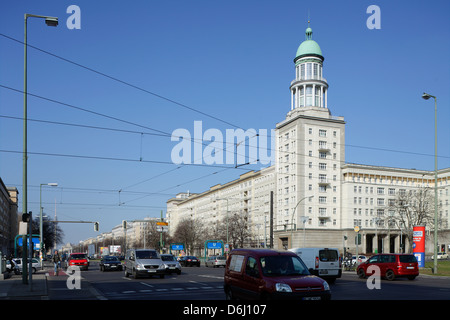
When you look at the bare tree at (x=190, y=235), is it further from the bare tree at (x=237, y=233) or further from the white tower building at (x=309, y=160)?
the white tower building at (x=309, y=160)

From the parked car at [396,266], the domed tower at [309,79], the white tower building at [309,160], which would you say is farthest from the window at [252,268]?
the domed tower at [309,79]

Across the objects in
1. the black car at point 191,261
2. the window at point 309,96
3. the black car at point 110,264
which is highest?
the window at point 309,96

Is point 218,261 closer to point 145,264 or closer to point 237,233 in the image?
point 145,264

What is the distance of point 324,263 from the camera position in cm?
2544

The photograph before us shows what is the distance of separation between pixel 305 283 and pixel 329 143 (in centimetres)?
→ 8022

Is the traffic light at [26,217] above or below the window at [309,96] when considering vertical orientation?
below

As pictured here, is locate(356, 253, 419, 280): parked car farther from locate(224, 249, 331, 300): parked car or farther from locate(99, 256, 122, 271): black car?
locate(99, 256, 122, 271): black car

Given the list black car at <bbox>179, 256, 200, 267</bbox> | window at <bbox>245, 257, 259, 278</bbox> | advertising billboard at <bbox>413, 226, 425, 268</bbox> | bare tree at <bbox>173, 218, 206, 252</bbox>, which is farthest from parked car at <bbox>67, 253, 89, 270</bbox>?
bare tree at <bbox>173, 218, 206, 252</bbox>

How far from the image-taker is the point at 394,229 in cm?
9394

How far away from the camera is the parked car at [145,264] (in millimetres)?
28672

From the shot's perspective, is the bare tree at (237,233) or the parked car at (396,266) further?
the bare tree at (237,233)

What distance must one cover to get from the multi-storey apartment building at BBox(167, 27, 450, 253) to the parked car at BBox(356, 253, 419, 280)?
55107mm

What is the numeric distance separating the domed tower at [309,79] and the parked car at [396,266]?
221 feet
